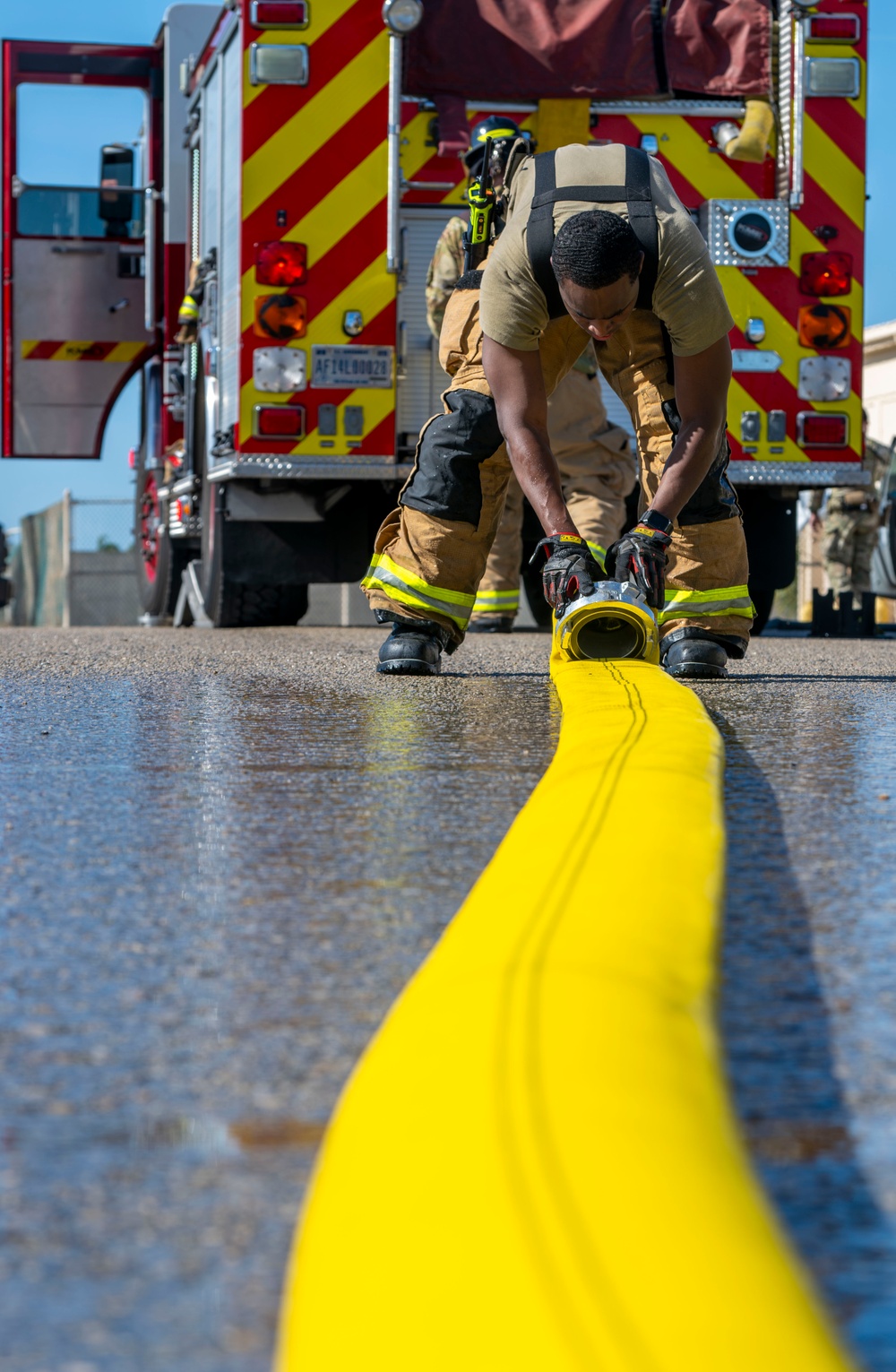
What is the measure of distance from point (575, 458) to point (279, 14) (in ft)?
6.43

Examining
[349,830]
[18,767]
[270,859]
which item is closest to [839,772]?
[349,830]

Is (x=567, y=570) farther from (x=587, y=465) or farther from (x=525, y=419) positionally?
(x=587, y=465)

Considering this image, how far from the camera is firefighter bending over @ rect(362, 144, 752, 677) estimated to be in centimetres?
410

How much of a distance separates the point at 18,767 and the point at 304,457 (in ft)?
13.8

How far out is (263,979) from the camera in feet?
5.08

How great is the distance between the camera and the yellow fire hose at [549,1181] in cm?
74

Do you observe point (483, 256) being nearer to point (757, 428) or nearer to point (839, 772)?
point (757, 428)

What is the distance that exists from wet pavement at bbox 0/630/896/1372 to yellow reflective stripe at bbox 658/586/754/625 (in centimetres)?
112

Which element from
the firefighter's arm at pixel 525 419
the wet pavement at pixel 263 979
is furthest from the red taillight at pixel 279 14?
the wet pavement at pixel 263 979

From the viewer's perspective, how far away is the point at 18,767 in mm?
2877

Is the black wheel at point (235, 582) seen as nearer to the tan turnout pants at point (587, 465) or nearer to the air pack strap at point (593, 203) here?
the tan turnout pants at point (587, 465)

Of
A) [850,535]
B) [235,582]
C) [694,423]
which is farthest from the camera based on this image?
[850,535]

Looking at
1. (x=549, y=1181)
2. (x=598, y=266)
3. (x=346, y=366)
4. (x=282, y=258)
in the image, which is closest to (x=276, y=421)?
(x=346, y=366)

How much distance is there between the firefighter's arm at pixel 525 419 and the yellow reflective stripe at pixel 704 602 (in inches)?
19.3
